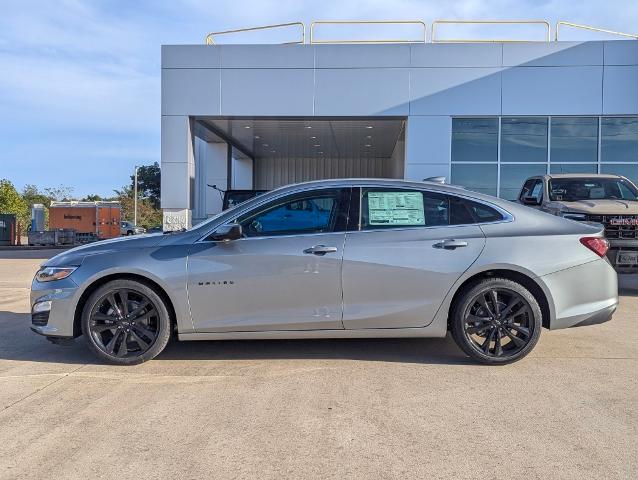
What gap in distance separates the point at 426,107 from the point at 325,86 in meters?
2.77

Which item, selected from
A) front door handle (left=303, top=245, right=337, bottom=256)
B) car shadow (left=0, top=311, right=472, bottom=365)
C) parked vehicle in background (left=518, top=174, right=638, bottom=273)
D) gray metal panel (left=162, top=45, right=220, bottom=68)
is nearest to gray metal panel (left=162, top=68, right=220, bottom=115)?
gray metal panel (left=162, top=45, right=220, bottom=68)

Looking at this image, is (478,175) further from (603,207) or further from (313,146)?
(313,146)

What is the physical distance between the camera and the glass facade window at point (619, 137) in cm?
1452

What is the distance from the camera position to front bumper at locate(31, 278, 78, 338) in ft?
15.8

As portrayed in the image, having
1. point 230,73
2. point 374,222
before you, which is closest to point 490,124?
point 230,73

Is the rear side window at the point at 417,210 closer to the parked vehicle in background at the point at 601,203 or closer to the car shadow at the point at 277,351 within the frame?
the car shadow at the point at 277,351

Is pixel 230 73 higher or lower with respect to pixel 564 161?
higher

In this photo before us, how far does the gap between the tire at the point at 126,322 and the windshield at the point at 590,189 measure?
7.14 m

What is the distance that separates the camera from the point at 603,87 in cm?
1427

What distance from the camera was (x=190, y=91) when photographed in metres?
15.0

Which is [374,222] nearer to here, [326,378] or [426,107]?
[326,378]

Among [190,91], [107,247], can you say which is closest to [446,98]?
[190,91]

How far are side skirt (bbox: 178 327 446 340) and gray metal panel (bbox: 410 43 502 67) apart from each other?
37.1 ft

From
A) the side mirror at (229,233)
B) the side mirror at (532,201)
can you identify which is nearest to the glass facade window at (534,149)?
the side mirror at (532,201)
